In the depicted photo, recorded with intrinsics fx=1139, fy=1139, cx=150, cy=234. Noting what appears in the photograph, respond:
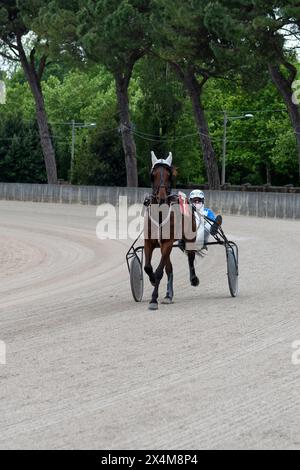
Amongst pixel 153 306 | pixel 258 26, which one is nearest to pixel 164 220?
pixel 153 306

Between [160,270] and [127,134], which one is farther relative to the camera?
[127,134]

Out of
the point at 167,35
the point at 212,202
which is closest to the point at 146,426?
the point at 212,202

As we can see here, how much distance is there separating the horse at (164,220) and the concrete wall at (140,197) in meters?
28.6

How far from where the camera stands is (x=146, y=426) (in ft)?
23.8

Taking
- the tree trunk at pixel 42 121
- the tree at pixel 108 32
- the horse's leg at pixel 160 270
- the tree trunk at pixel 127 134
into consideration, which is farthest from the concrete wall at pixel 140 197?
the horse's leg at pixel 160 270

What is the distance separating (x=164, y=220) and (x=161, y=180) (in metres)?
0.61

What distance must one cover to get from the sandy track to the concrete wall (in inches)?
926

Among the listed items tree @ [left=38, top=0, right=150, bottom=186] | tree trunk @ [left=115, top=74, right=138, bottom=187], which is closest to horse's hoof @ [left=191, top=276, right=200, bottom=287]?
tree @ [left=38, top=0, right=150, bottom=186]

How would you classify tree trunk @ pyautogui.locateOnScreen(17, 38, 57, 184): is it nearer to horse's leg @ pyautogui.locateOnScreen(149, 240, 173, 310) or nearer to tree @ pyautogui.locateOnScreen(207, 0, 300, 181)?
tree @ pyautogui.locateOnScreen(207, 0, 300, 181)

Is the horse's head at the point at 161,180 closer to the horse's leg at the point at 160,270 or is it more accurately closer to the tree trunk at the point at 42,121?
the horse's leg at the point at 160,270

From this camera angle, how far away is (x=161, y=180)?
13633 mm

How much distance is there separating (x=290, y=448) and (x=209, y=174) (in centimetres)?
5178

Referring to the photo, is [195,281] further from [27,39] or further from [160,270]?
[27,39]

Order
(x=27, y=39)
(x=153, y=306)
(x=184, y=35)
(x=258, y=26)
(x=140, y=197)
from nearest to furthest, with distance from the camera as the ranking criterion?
(x=153, y=306), (x=258, y=26), (x=184, y=35), (x=140, y=197), (x=27, y=39)
